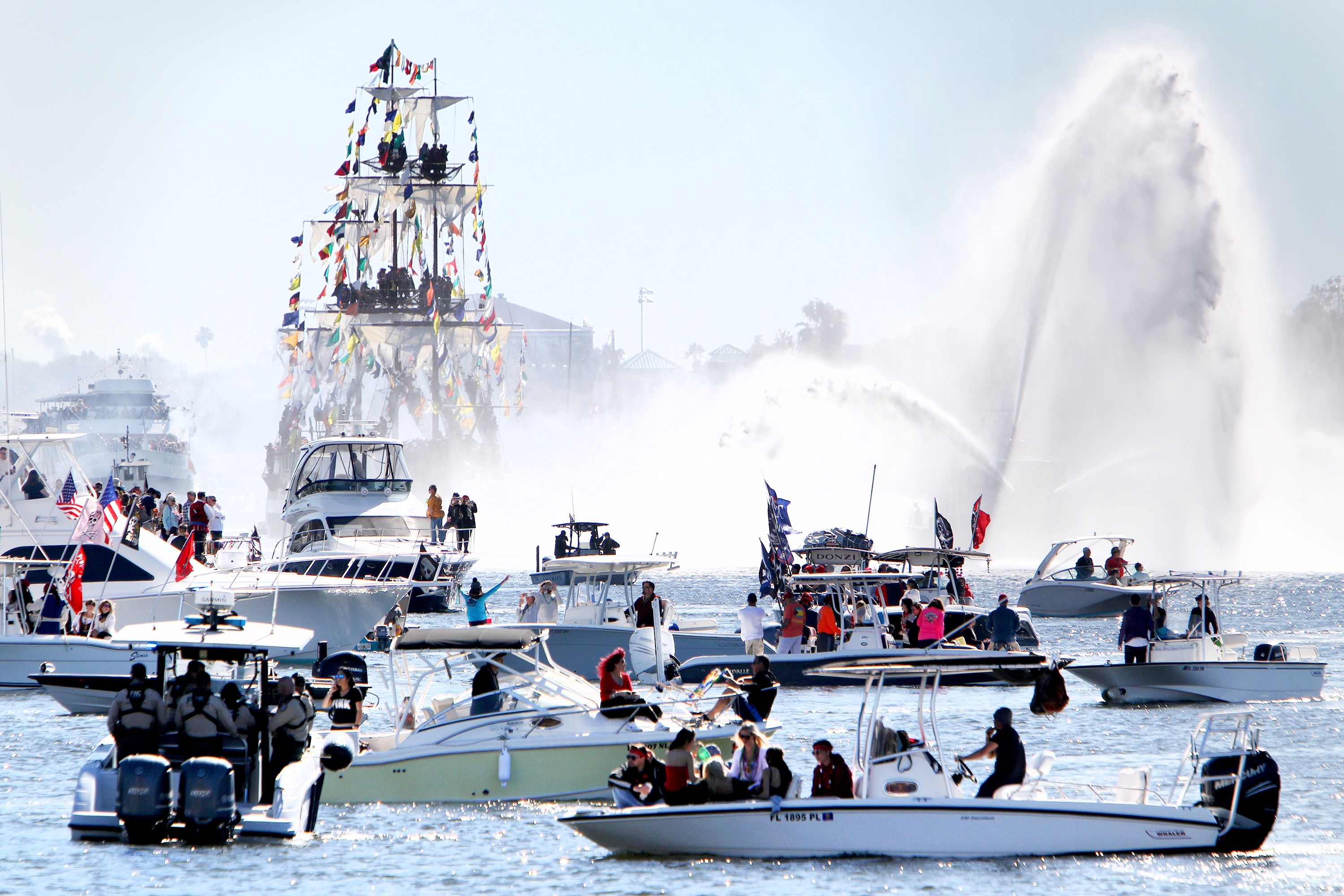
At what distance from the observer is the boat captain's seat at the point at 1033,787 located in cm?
1659

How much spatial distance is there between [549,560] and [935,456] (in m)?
80.1

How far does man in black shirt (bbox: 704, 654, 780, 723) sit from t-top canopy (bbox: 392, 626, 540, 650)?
9.63 feet

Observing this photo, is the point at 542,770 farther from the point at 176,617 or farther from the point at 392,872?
the point at 176,617

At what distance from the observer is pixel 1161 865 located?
16062 millimetres

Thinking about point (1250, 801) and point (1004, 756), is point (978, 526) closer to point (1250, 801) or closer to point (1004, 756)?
point (1250, 801)

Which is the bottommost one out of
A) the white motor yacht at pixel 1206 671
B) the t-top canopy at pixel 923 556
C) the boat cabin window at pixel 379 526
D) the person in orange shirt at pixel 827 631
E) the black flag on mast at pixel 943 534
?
the white motor yacht at pixel 1206 671

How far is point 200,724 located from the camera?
16031 mm

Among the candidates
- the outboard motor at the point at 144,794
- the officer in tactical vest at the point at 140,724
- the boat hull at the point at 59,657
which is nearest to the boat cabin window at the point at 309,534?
the boat hull at the point at 59,657

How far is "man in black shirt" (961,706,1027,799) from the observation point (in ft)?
54.0

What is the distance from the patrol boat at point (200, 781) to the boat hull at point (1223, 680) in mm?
16866

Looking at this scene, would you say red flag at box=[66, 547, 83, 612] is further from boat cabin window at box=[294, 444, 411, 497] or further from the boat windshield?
boat cabin window at box=[294, 444, 411, 497]

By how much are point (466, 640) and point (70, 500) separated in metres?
17.4

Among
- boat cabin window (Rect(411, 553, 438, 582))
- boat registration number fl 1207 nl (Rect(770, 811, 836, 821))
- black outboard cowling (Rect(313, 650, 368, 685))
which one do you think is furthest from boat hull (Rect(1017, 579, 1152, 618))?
boat registration number fl 1207 nl (Rect(770, 811, 836, 821))

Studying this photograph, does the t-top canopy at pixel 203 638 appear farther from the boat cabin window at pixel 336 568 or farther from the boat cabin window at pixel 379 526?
the boat cabin window at pixel 379 526
